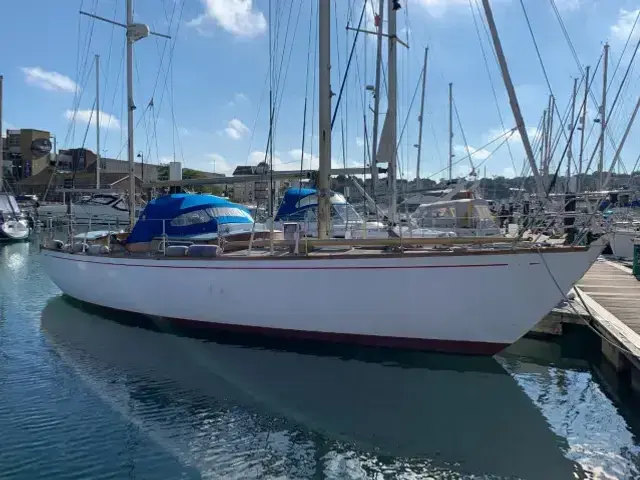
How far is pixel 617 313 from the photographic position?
36.0 feet

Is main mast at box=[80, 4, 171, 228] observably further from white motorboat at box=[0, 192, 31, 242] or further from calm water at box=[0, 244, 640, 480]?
white motorboat at box=[0, 192, 31, 242]

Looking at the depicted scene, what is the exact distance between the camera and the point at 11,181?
70625 millimetres

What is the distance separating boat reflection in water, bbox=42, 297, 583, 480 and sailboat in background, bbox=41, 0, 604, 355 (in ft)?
1.69

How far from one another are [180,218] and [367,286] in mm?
5858

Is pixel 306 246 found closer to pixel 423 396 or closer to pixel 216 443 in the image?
pixel 423 396

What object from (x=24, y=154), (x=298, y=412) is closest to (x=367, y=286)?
(x=298, y=412)

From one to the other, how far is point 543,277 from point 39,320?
11.6 meters

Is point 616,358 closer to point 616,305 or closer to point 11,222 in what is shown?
point 616,305

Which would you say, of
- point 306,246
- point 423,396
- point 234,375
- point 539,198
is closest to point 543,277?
point 539,198

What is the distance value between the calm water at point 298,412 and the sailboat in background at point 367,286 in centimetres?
60

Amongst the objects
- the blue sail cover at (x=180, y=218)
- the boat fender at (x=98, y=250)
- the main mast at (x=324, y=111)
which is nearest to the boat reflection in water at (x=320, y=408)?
the boat fender at (x=98, y=250)

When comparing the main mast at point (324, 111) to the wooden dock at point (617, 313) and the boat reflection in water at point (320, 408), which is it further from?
the wooden dock at point (617, 313)

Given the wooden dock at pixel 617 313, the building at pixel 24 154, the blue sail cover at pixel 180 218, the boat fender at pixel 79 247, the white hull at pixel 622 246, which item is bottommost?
the wooden dock at pixel 617 313

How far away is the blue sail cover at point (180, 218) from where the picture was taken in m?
13.2
